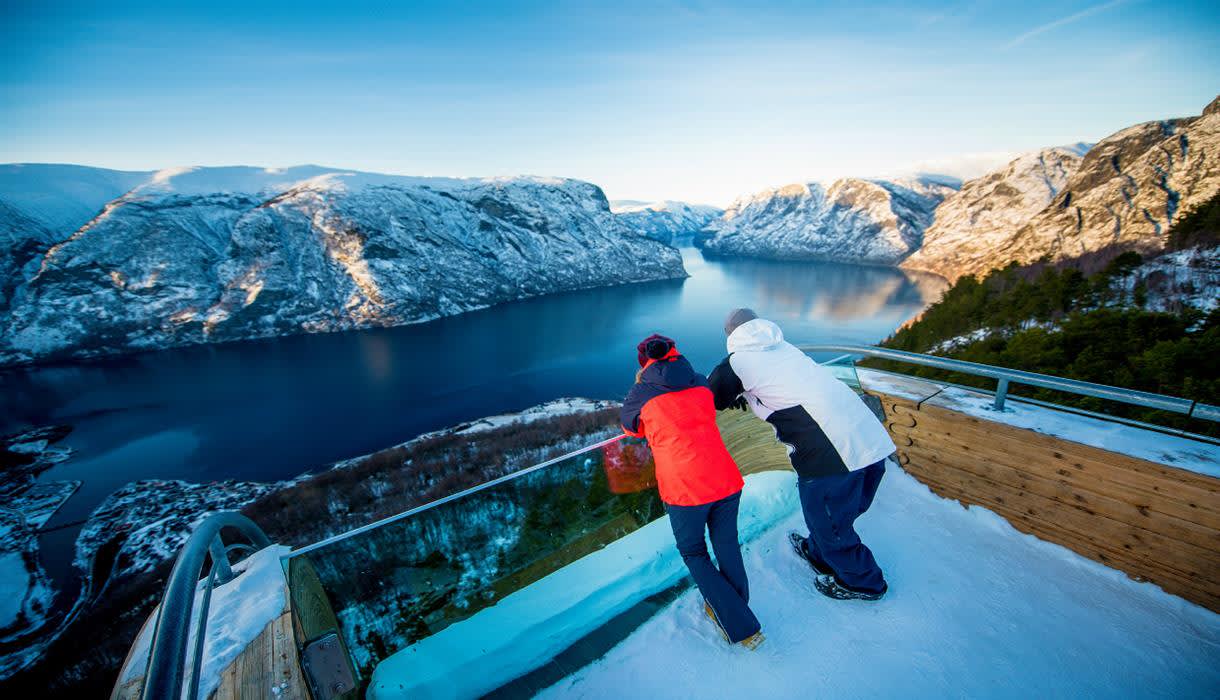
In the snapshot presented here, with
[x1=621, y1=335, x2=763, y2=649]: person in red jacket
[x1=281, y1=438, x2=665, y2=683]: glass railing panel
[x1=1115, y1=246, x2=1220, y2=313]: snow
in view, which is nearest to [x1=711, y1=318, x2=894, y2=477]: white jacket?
[x1=621, y1=335, x2=763, y2=649]: person in red jacket

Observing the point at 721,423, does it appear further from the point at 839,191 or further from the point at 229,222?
the point at 839,191

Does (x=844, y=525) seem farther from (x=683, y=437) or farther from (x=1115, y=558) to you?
(x=1115, y=558)

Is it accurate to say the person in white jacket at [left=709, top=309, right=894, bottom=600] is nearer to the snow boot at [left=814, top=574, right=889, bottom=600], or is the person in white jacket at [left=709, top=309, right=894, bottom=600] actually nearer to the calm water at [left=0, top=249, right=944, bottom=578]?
the snow boot at [left=814, top=574, right=889, bottom=600]

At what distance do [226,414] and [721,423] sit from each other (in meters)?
49.0

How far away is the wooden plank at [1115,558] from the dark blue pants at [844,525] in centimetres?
132

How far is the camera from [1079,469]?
2762 millimetres

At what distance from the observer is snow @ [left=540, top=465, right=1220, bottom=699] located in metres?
Answer: 2.19

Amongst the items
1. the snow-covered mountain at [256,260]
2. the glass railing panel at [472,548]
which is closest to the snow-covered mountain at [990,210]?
the snow-covered mountain at [256,260]

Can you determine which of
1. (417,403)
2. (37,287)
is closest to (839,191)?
(417,403)

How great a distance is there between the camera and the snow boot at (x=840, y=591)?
273 centimetres

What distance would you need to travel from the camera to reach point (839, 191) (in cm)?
16538

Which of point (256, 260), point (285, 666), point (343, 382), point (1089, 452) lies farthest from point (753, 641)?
point (256, 260)

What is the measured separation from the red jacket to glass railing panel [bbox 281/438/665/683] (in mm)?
979

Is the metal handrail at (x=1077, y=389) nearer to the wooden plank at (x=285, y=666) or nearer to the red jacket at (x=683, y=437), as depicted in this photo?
the red jacket at (x=683, y=437)
